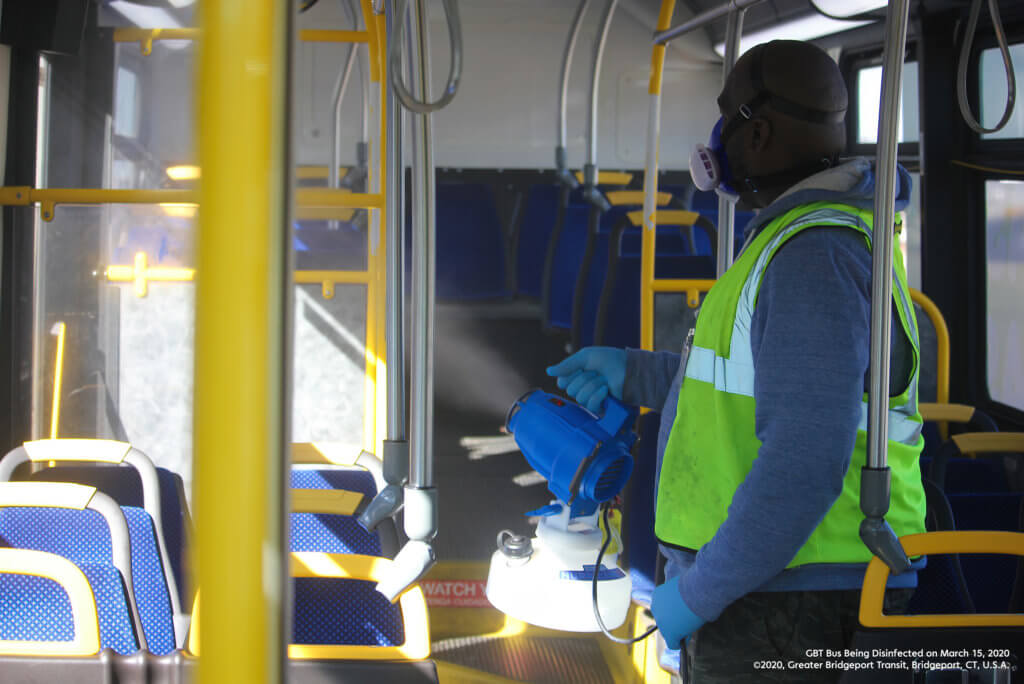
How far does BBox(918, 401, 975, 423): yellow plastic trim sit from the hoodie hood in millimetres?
1831

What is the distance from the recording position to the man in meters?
1.15

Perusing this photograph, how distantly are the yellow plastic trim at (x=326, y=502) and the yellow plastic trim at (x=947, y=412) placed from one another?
1996mm

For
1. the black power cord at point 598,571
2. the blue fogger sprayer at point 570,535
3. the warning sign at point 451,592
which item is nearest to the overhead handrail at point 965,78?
the blue fogger sprayer at point 570,535

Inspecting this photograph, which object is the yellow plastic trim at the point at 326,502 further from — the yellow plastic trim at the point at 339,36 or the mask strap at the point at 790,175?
the yellow plastic trim at the point at 339,36

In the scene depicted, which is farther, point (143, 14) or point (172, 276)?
point (143, 14)

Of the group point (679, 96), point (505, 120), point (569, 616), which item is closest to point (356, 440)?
point (569, 616)

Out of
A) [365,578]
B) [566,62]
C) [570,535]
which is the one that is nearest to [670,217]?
[566,62]

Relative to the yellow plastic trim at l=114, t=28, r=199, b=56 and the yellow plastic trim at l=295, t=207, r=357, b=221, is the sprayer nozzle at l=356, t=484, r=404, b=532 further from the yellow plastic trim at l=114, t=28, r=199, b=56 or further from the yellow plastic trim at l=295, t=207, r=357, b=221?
the yellow plastic trim at l=114, t=28, r=199, b=56

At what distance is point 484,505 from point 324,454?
60.7 inches

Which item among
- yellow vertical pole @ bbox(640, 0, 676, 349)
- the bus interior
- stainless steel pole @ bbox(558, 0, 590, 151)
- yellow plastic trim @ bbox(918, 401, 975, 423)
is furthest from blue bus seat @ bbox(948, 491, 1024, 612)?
stainless steel pole @ bbox(558, 0, 590, 151)

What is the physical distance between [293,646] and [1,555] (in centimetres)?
51

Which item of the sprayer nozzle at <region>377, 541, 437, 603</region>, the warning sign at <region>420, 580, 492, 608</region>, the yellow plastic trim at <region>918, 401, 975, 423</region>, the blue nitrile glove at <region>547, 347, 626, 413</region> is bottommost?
the warning sign at <region>420, 580, 492, 608</region>

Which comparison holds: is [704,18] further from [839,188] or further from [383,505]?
[383,505]

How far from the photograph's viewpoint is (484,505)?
3691 mm
